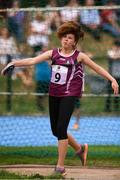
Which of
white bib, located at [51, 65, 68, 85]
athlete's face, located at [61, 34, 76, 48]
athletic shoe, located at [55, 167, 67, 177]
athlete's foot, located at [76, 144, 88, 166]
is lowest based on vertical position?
athlete's foot, located at [76, 144, 88, 166]

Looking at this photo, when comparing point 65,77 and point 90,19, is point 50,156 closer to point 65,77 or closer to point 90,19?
point 65,77

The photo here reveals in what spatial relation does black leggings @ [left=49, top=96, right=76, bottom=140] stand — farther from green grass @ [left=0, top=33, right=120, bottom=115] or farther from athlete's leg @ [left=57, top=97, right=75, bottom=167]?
green grass @ [left=0, top=33, right=120, bottom=115]

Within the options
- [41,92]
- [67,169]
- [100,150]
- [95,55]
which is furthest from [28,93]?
[67,169]

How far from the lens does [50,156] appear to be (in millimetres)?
9484

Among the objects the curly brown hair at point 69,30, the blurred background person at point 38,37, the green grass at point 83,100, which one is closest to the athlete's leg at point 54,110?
the curly brown hair at point 69,30

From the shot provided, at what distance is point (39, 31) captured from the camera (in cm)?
1114

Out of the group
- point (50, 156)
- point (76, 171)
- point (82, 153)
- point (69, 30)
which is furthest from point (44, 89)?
point (69, 30)

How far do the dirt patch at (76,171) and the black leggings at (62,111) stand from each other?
498 mm

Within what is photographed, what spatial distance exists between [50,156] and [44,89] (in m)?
2.18

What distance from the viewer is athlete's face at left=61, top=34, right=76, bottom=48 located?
25.4 ft

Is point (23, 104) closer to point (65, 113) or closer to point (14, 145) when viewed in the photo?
point (14, 145)

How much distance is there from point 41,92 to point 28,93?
729mm

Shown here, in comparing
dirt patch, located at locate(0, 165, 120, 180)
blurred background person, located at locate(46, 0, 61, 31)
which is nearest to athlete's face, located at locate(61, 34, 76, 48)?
dirt patch, located at locate(0, 165, 120, 180)

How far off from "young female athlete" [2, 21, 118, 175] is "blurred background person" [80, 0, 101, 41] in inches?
108
